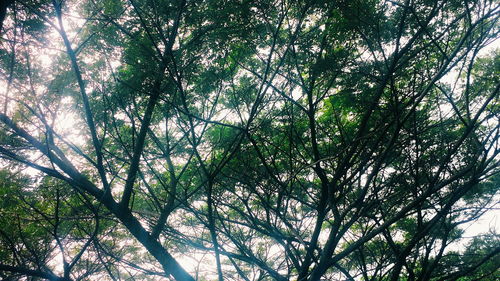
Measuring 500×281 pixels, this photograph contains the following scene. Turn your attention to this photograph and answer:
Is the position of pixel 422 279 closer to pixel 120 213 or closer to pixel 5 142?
pixel 120 213

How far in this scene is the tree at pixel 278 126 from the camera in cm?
245

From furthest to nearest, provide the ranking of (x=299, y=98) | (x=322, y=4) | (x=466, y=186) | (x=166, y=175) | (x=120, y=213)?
1. (x=166, y=175)
2. (x=299, y=98)
3. (x=322, y=4)
4. (x=120, y=213)
5. (x=466, y=186)

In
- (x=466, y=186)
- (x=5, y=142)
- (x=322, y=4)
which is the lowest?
(x=466, y=186)

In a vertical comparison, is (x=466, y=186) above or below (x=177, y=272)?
below

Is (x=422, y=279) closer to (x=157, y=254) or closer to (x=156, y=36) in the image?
(x=157, y=254)

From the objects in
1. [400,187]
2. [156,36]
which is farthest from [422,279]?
[156,36]

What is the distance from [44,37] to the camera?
4566 mm

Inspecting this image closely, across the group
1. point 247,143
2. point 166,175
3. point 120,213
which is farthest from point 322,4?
point 166,175

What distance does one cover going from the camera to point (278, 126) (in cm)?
440

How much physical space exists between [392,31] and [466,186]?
2.06m

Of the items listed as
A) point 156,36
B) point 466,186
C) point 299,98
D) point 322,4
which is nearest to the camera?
point 466,186

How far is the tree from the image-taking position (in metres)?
2.45

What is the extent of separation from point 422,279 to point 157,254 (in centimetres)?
313

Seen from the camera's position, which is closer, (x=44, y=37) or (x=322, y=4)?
(x=322, y=4)
